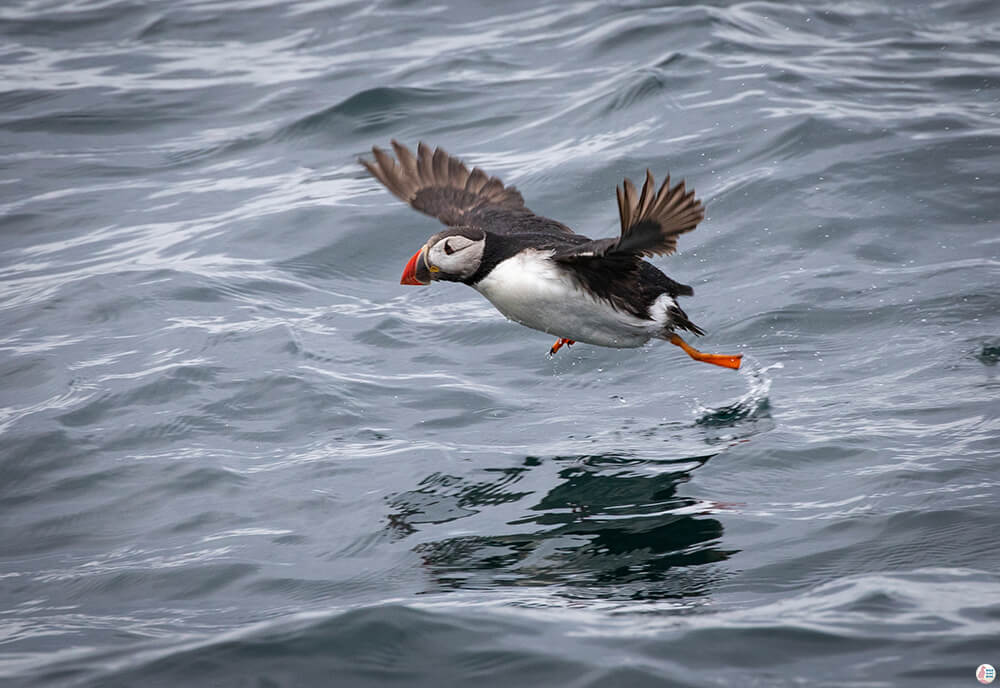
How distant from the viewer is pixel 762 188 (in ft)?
30.7

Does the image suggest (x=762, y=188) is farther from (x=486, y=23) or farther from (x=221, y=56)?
(x=221, y=56)

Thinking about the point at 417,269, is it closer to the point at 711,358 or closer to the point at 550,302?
the point at 550,302

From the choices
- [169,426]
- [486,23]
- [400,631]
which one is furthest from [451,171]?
[486,23]

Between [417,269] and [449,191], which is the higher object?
[449,191]

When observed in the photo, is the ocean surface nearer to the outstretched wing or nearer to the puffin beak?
the puffin beak

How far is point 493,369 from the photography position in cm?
764

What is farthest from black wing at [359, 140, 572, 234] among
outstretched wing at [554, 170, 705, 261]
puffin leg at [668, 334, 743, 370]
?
outstretched wing at [554, 170, 705, 261]

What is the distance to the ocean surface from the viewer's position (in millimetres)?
4340

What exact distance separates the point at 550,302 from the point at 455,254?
0.58 meters

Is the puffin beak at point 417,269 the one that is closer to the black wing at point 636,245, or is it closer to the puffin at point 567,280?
the puffin at point 567,280

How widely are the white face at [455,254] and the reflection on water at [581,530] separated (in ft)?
3.66

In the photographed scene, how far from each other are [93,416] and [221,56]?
297 inches

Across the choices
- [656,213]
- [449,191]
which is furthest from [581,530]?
[449,191]

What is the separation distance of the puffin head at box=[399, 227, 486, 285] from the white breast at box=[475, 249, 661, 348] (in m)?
0.15
